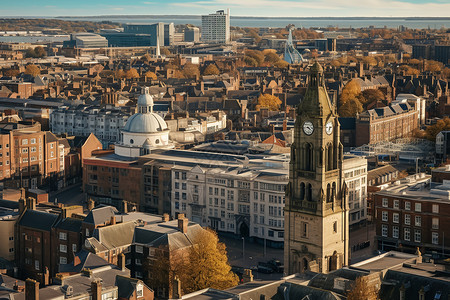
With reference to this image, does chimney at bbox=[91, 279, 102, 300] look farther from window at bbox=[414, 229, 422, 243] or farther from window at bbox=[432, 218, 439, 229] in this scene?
window at bbox=[432, 218, 439, 229]

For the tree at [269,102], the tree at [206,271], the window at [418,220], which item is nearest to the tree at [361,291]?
the tree at [206,271]

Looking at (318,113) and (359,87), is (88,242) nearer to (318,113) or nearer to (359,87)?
(318,113)

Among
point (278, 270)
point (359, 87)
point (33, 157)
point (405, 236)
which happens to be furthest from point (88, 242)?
point (359, 87)

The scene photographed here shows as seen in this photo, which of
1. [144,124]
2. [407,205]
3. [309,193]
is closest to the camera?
[309,193]

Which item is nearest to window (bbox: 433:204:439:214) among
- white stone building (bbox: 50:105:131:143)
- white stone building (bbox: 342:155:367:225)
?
white stone building (bbox: 342:155:367:225)

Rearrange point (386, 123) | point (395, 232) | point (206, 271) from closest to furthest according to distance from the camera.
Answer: point (206, 271)
point (395, 232)
point (386, 123)

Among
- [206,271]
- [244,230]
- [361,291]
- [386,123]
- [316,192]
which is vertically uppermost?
[316,192]

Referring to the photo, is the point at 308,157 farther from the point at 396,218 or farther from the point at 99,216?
the point at 396,218

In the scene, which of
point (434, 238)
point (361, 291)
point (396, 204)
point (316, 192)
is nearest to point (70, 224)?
point (316, 192)
